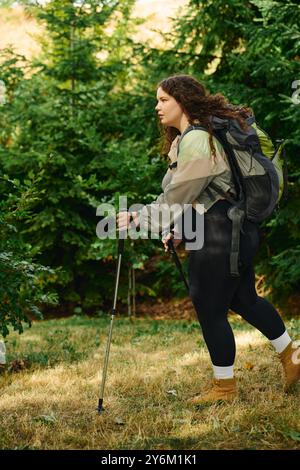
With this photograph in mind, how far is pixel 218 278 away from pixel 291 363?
35.4 inches

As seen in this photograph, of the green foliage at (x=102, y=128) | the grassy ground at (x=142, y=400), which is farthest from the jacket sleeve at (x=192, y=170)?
the green foliage at (x=102, y=128)

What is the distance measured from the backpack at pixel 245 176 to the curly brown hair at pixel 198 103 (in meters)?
0.04

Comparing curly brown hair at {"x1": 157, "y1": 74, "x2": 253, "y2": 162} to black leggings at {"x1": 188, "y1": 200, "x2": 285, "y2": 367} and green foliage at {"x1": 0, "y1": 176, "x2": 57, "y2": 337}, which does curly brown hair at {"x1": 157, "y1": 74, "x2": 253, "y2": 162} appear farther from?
green foliage at {"x1": 0, "y1": 176, "x2": 57, "y2": 337}

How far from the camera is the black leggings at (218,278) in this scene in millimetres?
3381

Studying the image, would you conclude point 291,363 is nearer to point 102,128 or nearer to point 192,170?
point 192,170

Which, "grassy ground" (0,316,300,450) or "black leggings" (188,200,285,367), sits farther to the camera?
"black leggings" (188,200,285,367)

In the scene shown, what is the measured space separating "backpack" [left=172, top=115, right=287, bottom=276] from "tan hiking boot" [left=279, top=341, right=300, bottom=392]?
843 mm

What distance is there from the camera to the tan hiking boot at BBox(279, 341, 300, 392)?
3748 mm

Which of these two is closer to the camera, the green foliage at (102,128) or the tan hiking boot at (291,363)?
the tan hiking boot at (291,363)

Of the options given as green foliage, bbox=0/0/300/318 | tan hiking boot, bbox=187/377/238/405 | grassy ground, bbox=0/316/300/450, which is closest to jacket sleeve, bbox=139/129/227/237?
tan hiking boot, bbox=187/377/238/405

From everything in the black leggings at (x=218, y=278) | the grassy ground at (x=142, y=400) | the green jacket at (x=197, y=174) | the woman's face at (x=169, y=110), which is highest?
the woman's face at (x=169, y=110)

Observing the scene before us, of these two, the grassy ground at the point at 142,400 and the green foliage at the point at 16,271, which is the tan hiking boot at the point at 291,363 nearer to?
the grassy ground at the point at 142,400

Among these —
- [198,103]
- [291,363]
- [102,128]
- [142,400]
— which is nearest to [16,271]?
[142,400]

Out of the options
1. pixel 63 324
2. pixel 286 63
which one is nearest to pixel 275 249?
pixel 286 63
